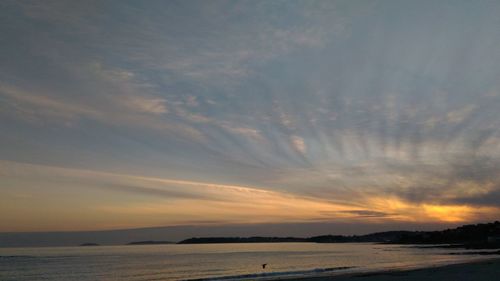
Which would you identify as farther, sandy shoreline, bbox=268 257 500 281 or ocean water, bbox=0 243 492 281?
ocean water, bbox=0 243 492 281

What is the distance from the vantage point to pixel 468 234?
17812cm

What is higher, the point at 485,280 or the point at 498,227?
the point at 498,227

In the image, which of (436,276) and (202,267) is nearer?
(436,276)

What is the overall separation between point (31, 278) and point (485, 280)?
5135 centimetres

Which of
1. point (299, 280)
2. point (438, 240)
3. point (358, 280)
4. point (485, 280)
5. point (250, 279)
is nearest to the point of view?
point (485, 280)

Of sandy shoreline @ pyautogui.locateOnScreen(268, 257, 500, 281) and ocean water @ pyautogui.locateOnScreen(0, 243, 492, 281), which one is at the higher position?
sandy shoreline @ pyautogui.locateOnScreen(268, 257, 500, 281)

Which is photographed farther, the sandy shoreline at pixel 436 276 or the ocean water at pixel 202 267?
the ocean water at pixel 202 267

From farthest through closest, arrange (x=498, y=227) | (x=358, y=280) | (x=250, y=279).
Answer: (x=498, y=227), (x=250, y=279), (x=358, y=280)

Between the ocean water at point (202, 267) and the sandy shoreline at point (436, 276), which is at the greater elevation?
the sandy shoreline at point (436, 276)

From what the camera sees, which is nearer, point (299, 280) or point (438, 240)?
point (299, 280)

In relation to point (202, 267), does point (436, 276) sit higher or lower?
higher

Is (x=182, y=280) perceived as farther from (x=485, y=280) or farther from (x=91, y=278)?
(x=485, y=280)

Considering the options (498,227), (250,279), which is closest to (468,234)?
(498,227)

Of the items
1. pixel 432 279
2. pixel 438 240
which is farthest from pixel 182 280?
pixel 438 240
